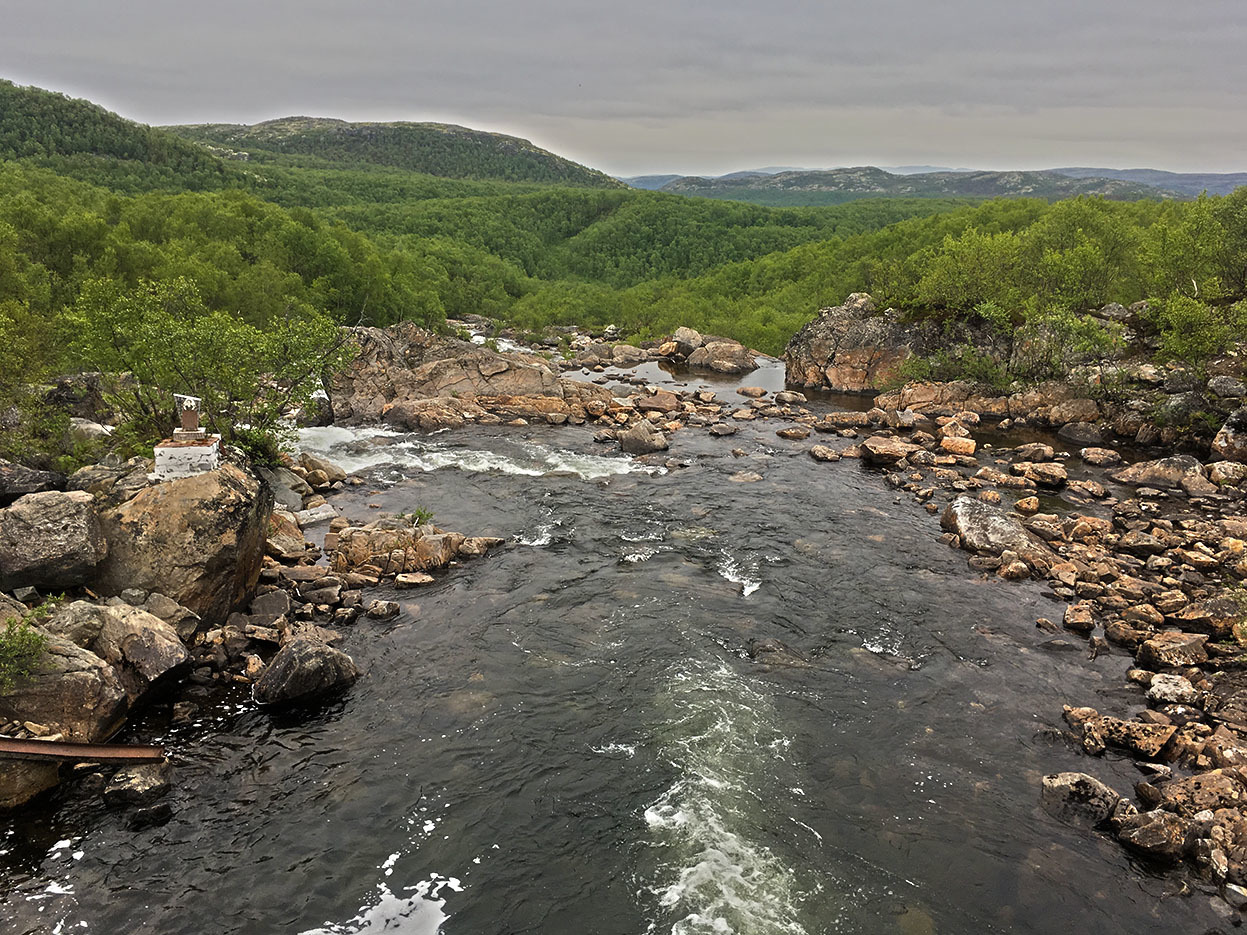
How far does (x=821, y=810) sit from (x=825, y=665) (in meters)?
6.57

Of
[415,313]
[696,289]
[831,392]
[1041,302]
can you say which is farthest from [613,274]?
[1041,302]

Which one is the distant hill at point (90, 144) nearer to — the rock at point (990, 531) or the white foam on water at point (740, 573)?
the white foam on water at point (740, 573)

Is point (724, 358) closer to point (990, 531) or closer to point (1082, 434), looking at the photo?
point (1082, 434)

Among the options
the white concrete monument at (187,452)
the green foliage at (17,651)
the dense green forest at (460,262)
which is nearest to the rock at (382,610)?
the white concrete monument at (187,452)

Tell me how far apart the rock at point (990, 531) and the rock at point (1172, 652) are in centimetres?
677

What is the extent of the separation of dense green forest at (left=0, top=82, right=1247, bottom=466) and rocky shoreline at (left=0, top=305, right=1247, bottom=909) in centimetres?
859

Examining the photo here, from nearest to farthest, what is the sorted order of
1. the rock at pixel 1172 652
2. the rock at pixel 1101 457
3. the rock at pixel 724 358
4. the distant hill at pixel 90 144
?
1. the rock at pixel 1172 652
2. the rock at pixel 1101 457
3. the rock at pixel 724 358
4. the distant hill at pixel 90 144

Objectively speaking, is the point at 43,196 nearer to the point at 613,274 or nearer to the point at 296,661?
the point at 296,661

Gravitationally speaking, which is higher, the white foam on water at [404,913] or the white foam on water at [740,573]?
the white foam on water at [740,573]

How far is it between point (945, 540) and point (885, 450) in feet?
43.4

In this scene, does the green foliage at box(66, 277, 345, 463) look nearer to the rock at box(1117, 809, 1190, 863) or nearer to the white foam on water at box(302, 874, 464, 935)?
the white foam on water at box(302, 874, 464, 935)

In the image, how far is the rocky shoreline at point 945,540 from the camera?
670 inches

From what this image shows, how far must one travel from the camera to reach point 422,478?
132 ft

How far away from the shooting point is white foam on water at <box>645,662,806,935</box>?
1402 cm
